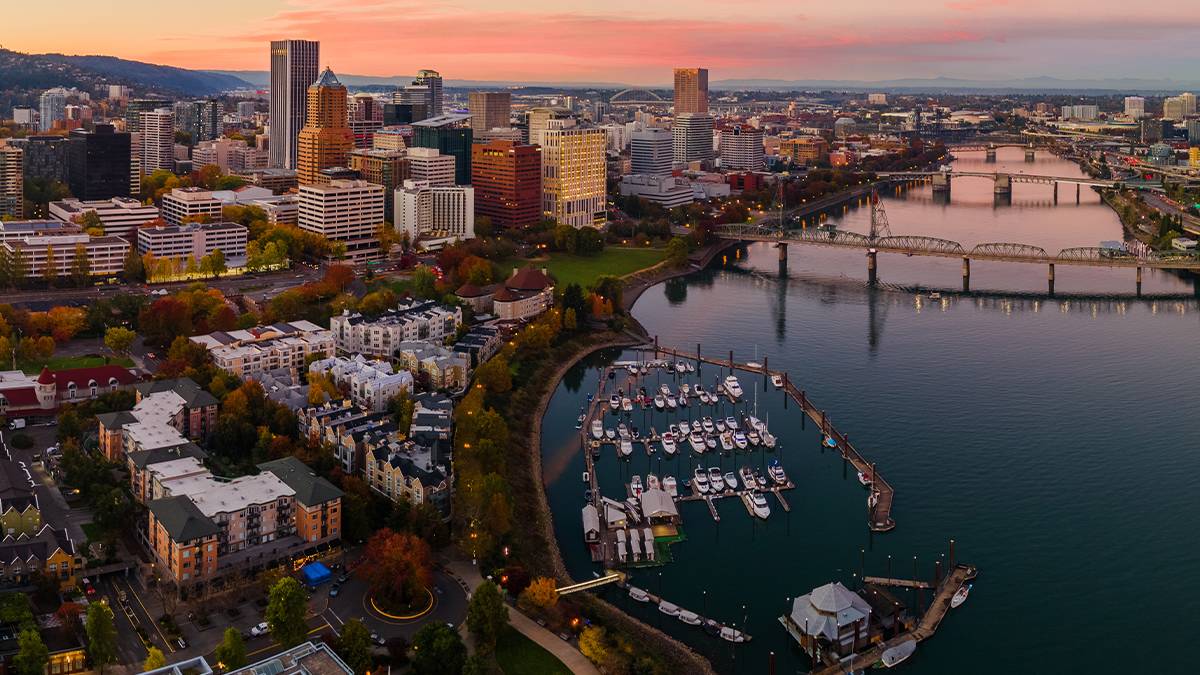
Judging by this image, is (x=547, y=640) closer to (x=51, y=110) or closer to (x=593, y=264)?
(x=593, y=264)

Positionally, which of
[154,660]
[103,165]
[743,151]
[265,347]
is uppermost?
[743,151]

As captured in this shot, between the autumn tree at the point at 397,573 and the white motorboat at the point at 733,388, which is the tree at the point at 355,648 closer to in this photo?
the autumn tree at the point at 397,573

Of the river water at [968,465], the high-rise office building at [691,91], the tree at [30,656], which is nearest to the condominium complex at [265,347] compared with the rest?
the river water at [968,465]

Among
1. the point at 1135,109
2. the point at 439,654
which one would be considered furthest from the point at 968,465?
the point at 1135,109

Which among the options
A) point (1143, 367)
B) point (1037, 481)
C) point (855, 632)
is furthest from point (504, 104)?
point (855, 632)

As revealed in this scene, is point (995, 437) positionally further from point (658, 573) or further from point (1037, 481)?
point (658, 573)

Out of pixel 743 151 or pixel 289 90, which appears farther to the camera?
pixel 743 151

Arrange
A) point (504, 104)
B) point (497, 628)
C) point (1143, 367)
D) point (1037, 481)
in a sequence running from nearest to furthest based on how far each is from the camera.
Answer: point (497, 628), point (1037, 481), point (1143, 367), point (504, 104)
